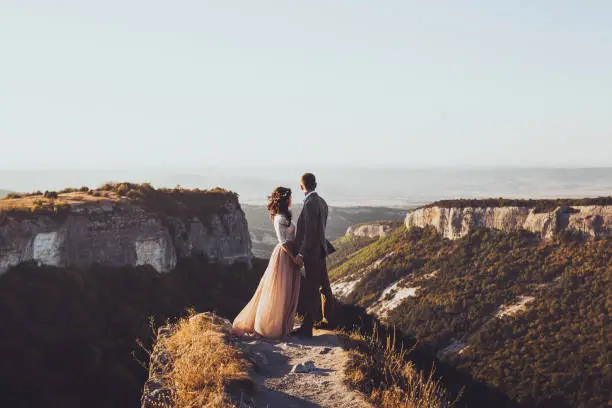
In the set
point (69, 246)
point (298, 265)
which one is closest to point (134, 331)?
point (69, 246)

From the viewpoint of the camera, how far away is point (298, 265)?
Answer: 36.7 feet

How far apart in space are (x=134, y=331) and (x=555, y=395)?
190 feet

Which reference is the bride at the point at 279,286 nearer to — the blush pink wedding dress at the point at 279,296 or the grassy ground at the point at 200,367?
the blush pink wedding dress at the point at 279,296

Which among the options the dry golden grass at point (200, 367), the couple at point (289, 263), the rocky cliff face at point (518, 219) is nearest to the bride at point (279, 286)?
the couple at point (289, 263)

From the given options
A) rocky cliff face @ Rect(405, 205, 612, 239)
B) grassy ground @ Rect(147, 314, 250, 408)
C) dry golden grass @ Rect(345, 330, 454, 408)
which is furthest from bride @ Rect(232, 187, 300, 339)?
rocky cliff face @ Rect(405, 205, 612, 239)

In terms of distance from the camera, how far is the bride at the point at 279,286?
436 inches

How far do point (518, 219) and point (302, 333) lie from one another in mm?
126188

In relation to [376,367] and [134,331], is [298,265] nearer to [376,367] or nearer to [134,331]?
[376,367]

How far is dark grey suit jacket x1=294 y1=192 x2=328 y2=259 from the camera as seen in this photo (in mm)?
Answer: 11031

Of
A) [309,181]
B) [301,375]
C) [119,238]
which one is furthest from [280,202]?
[119,238]

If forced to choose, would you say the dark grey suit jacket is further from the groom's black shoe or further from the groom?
the groom's black shoe

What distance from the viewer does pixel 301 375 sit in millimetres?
8852

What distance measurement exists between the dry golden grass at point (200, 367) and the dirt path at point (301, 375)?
0.53 m

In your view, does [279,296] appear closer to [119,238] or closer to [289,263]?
[289,263]
